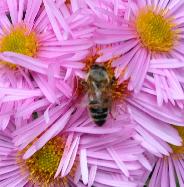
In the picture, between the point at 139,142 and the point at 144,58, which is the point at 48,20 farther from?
the point at 139,142

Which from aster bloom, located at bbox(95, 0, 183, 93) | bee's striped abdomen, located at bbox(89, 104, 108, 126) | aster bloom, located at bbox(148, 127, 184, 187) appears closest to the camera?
bee's striped abdomen, located at bbox(89, 104, 108, 126)

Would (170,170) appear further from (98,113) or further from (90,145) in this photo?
(98,113)

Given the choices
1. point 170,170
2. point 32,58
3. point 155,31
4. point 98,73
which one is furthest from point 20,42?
point 170,170

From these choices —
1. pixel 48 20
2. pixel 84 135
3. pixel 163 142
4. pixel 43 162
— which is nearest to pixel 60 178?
pixel 43 162

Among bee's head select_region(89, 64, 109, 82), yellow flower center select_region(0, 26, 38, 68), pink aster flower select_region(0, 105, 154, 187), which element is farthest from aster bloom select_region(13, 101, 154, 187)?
yellow flower center select_region(0, 26, 38, 68)

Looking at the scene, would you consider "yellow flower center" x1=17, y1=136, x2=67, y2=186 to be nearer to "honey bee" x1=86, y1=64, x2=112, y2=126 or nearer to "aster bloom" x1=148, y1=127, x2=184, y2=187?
"honey bee" x1=86, y1=64, x2=112, y2=126

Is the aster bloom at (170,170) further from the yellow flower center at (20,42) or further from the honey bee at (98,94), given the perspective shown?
the yellow flower center at (20,42)
